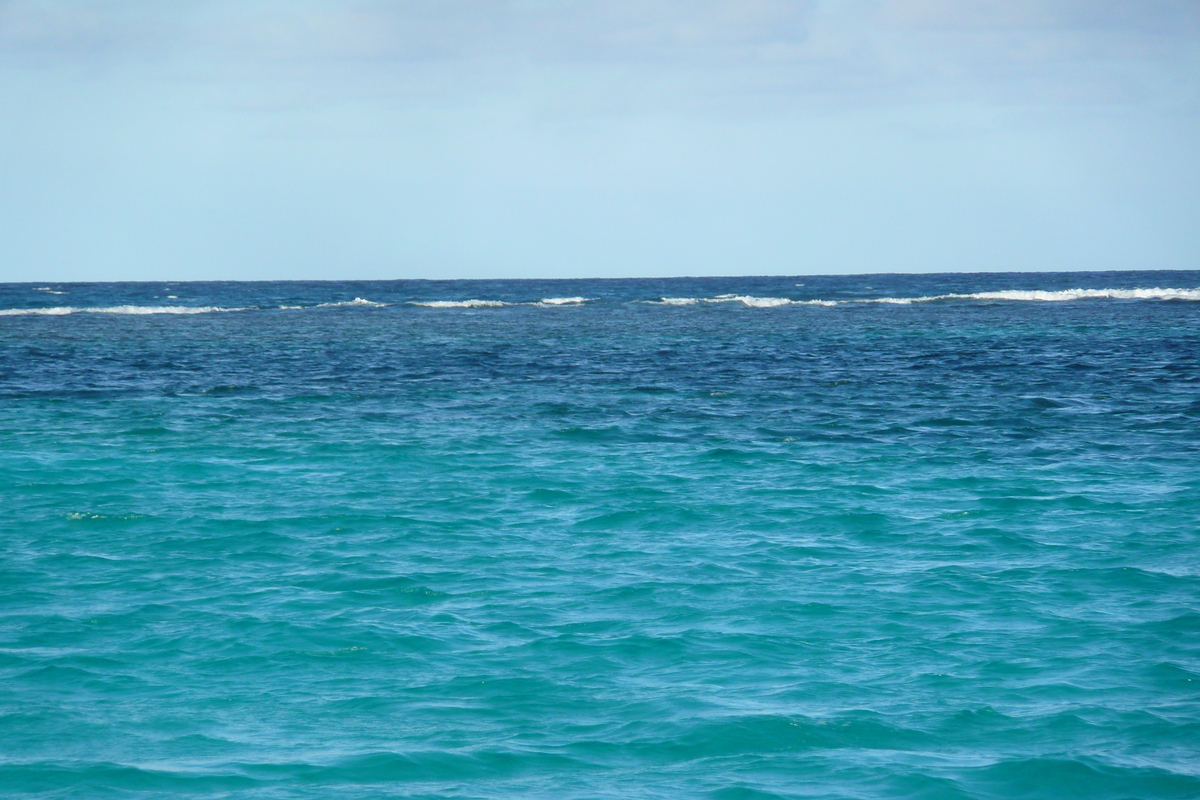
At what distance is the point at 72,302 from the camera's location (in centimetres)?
9162

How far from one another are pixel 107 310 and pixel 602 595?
2994 inches

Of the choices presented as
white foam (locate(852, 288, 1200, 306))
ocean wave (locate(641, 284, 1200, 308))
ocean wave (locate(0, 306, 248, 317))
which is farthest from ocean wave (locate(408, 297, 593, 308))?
white foam (locate(852, 288, 1200, 306))

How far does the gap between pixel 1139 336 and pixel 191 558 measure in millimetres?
44773

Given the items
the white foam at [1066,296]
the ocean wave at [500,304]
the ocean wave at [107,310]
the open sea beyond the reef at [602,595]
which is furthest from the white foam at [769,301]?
the open sea beyond the reef at [602,595]

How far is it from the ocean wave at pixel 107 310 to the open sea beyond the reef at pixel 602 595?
50.7 meters

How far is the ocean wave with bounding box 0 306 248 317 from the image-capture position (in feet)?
240

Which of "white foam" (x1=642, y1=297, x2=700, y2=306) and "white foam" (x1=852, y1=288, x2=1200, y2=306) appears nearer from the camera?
Answer: "white foam" (x1=852, y1=288, x2=1200, y2=306)

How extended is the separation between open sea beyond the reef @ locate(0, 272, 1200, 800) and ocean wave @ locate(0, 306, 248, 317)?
Answer: 5071cm

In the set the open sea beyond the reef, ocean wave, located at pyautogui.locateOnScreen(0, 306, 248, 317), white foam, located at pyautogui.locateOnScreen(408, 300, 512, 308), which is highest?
white foam, located at pyautogui.locateOnScreen(408, 300, 512, 308)

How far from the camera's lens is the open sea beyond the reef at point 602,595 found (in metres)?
8.30

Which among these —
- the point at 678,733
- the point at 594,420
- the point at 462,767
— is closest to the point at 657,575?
the point at 678,733

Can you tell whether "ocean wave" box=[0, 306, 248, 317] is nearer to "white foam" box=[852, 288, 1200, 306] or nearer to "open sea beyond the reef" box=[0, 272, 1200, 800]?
"open sea beyond the reef" box=[0, 272, 1200, 800]

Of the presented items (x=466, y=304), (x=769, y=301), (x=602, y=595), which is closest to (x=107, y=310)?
(x=466, y=304)

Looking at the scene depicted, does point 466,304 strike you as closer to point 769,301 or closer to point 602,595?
point 769,301
